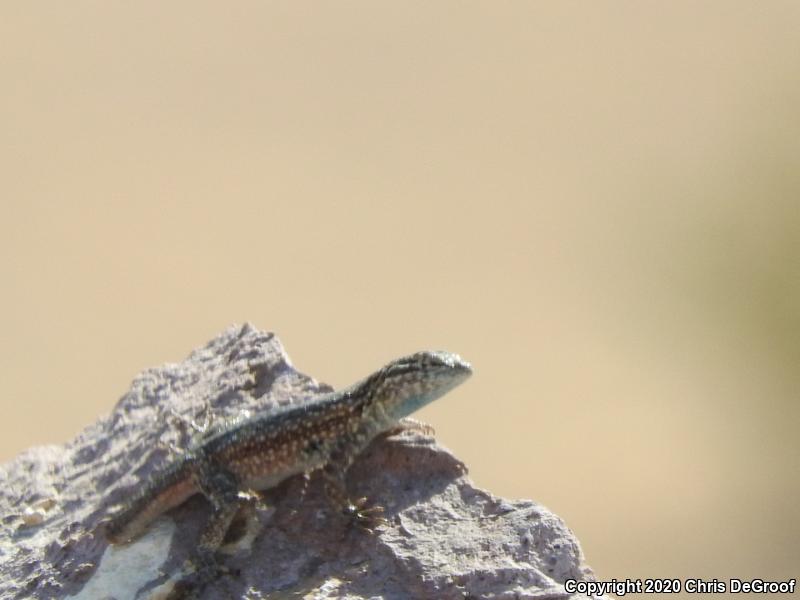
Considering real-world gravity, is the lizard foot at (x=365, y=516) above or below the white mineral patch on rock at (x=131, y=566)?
above

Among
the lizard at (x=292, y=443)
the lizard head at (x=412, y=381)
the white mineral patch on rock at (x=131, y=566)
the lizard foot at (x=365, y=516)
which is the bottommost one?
the white mineral patch on rock at (x=131, y=566)

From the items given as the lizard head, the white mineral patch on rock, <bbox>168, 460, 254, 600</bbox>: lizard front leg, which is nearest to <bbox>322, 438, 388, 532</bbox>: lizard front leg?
the lizard head

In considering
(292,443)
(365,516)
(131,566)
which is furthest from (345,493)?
(131,566)

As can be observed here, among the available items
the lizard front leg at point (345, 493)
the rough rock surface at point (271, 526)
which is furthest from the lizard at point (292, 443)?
the rough rock surface at point (271, 526)

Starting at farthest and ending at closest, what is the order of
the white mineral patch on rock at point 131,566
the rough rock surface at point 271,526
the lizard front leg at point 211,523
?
the white mineral patch on rock at point 131,566 → the lizard front leg at point 211,523 → the rough rock surface at point 271,526

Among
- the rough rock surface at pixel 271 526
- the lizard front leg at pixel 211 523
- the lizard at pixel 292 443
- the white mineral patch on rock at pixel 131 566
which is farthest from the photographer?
the lizard at pixel 292 443

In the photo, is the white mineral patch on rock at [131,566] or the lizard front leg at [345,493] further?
the white mineral patch on rock at [131,566]

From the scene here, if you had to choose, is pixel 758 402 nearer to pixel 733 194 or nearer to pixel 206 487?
pixel 733 194

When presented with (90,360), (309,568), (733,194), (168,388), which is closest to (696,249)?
(733,194)

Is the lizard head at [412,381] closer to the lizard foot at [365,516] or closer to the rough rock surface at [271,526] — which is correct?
the rough rock surface at [271,526]
